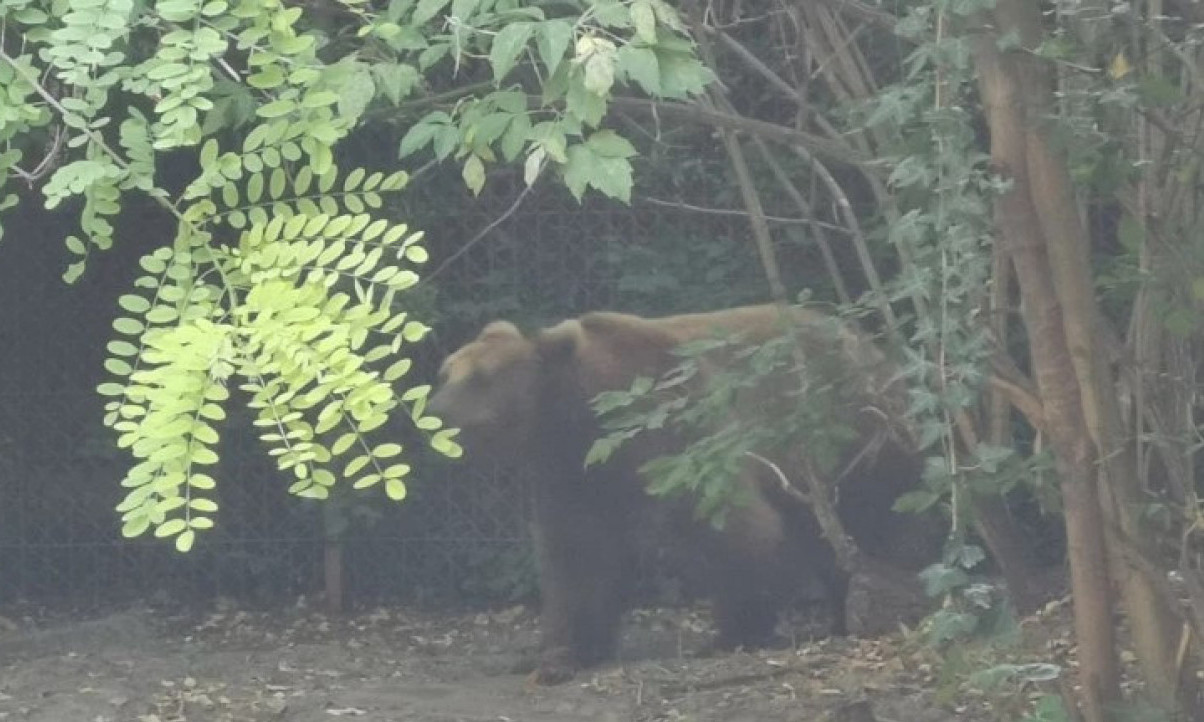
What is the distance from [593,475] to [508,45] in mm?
3904

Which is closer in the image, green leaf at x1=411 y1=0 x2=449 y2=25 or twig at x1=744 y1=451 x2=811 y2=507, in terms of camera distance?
green leaf at x1=411 y1=0 x2=449 y2=25

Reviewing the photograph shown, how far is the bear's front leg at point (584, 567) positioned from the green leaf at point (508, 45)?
3905 mm

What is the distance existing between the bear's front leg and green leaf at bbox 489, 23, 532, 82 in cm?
390

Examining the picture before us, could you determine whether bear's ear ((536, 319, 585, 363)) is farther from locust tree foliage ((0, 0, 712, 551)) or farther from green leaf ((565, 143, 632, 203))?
green leaf ((565, 143, 632, 203))

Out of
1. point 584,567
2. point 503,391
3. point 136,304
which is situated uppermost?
point 136,304

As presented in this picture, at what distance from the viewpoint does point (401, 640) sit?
800 cm

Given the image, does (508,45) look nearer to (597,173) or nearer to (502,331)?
(597,173)

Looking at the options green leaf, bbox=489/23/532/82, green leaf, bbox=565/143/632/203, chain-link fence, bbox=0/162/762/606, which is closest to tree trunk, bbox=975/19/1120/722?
green leaf, bbox=565/143/632/203

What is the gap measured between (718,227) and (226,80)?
13.3 feet

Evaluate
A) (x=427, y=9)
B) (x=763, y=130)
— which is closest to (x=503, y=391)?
(x=763, y=130)

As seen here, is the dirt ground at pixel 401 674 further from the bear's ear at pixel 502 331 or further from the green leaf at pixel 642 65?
the green leaf at pixel 642 65

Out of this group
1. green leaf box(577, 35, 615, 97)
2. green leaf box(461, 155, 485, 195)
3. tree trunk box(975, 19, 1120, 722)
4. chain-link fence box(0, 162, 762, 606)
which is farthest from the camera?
Answer: chain-link fence box(0, 162, 762, 606)

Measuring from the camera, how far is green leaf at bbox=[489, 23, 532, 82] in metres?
3.28

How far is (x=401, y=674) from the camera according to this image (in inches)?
288
